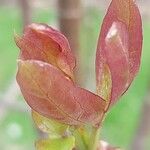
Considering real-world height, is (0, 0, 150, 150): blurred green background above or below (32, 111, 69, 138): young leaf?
below

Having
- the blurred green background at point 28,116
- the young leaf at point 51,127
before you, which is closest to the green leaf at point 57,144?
the young leaf at point 51,127

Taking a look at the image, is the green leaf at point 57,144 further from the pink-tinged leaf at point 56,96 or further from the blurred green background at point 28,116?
the blurred green background at point 28,116

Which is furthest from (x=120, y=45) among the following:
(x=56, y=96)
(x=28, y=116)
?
(x=28, y=116)

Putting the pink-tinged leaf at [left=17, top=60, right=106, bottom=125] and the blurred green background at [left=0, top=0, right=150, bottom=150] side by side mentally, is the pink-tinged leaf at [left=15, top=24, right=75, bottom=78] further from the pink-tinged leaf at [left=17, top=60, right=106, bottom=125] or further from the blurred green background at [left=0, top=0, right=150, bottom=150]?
the blurred green background at [left=0, top=0, right=150, bottom=150]

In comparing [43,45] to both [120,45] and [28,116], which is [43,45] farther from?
[28,116]

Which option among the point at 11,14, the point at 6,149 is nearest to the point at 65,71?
the point at 6,149

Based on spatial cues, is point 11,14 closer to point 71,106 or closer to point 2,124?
point 2,124

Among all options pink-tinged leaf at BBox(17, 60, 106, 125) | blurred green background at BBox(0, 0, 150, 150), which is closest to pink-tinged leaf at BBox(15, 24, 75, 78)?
pink-tinged leaf at BBox(17, 60, 106, 125)
